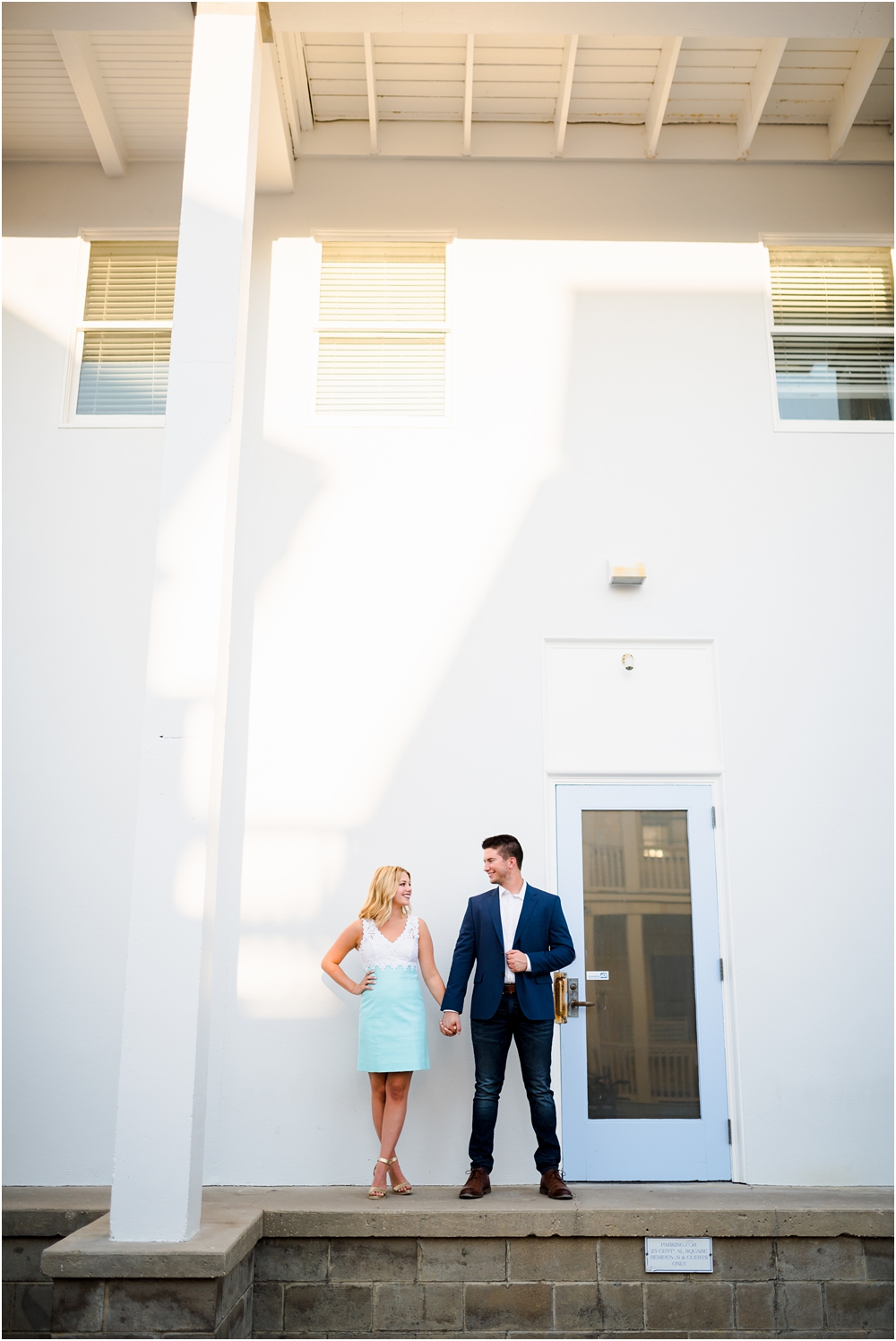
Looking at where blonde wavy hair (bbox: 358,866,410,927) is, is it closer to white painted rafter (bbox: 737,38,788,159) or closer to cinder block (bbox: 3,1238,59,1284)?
cinder block (bbox: 3,1238,59,1284)

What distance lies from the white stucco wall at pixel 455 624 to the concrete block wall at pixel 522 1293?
0.80 meters

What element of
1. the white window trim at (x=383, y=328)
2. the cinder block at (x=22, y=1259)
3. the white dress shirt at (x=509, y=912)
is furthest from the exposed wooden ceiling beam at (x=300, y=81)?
the cinder block at (x=22, y=1259)

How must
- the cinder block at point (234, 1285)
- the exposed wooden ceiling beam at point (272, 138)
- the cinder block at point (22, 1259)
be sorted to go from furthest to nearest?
1. the exposed wooden ceiling beam at point (272, 138)
2. the cinder block at point (22, 1259)
3. the cinder block at point (234, 1285)

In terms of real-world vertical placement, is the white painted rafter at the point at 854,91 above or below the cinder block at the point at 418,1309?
above

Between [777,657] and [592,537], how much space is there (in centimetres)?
136

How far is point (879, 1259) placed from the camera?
5012 mm

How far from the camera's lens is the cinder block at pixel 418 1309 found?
485cm

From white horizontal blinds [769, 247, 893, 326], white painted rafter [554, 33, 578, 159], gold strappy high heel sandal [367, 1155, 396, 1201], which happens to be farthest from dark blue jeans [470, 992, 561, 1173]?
white painted rafter [554, 33, 578, 159]

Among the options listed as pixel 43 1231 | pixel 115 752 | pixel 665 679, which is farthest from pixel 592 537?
pixel 43 1231

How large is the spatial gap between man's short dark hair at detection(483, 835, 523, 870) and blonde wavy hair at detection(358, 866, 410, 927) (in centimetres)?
48

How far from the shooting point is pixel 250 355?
678cm

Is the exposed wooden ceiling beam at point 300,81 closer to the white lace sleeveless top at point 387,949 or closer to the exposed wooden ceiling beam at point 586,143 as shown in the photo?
the exposed wooden ceiling beam at point 586,143

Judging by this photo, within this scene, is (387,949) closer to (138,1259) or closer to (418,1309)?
(418,1309)

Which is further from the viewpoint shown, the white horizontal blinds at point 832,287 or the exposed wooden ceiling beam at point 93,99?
the white horizontal blinds at point 832,287
